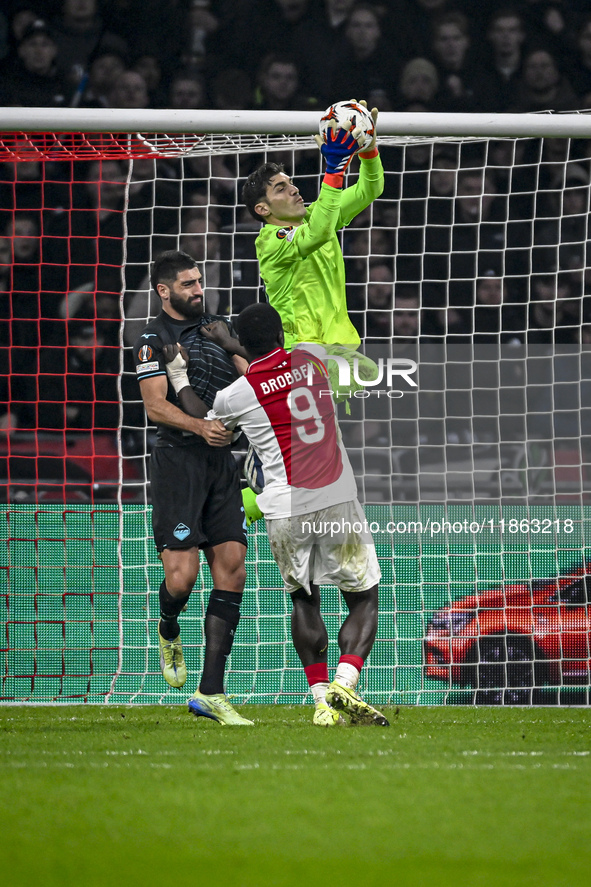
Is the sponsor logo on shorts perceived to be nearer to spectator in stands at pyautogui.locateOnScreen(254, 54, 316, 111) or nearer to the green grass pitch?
the green grass pitch

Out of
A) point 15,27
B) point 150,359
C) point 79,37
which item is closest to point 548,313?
point 150,359

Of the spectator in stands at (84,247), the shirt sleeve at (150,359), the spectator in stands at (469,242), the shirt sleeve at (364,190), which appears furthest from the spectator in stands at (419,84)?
the shirt sleeve at (150,359)

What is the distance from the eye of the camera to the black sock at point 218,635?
4309 millimetres

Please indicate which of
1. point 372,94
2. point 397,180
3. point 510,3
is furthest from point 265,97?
point 510,3

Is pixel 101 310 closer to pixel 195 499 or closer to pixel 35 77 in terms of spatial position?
pixel 35 77

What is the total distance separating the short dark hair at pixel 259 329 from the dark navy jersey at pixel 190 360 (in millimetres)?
491

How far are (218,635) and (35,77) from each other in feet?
21.7

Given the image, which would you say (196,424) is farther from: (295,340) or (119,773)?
(119,773)

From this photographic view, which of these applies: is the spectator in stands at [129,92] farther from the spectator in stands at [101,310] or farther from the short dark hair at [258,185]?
the short dark hair at [258,185]

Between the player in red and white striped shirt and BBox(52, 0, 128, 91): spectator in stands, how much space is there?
6.03 meters

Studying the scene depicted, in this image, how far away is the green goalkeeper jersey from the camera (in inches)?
176

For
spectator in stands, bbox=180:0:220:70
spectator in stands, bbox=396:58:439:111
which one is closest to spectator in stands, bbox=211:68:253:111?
spectator in stands, bbox=180:0:220:70

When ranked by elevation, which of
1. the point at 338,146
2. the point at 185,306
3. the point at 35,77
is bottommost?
the point at 185,306

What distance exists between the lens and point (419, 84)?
930 cm
